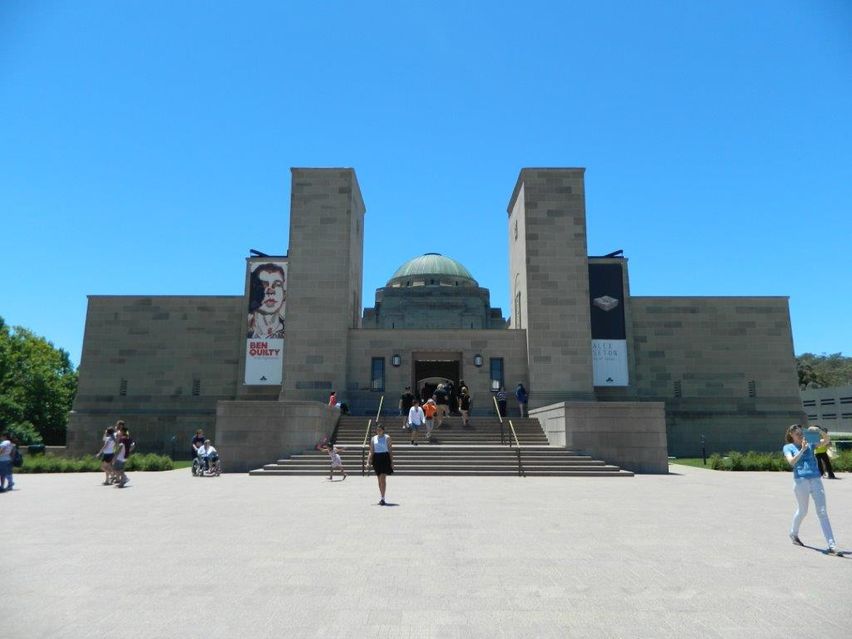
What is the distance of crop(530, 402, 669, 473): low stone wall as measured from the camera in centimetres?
1980

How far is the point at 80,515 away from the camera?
33.7 feet

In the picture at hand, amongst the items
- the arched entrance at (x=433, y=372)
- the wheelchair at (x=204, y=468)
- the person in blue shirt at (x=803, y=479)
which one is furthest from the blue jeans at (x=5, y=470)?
the arched entrance at (x=433, y=372)

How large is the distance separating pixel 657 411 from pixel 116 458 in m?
17.1

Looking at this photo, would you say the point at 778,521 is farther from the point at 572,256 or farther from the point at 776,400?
the point at 776,400

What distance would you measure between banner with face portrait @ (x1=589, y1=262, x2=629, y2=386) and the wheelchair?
19054 millimetres

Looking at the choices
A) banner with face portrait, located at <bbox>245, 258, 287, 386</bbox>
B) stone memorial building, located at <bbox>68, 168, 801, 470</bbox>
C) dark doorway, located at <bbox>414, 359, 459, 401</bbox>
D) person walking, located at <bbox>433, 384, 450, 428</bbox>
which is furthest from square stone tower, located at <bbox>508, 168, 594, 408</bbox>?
banner with face portrait, located at <bbox>245, 258, 287, 386</bbox>

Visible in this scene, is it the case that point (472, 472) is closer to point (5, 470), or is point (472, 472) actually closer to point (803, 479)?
point (803, 479)

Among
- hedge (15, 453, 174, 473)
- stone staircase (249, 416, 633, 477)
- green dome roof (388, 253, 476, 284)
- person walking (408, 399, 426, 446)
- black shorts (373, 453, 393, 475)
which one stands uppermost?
green dome roof (388, 253, 476, 284)

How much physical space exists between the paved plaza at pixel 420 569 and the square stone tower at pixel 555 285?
54.3 ft

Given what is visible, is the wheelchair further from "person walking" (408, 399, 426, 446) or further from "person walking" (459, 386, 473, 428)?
"person walking" (459, 386, 473, 428)

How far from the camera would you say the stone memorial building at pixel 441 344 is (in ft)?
94.9

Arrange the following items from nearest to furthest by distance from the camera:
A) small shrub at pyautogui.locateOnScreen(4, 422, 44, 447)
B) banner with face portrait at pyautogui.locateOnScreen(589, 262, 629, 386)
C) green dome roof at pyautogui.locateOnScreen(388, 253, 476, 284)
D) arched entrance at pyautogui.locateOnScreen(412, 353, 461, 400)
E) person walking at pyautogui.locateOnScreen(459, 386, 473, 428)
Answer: person walking at pyautogui.locateOnScreen(459, 386, 473, 428), banner with face portrait at pyautogui.locateOnScreen(589, 262, 629, 386), arched entrance at pyautogui.locateOnScreen(412, 353, 461, 400), small shrub at pyautogui.locateOnScreen(4, 422, 44, 447), green dome roof at pyautogui.locateOnScreen(388, 253, 476, 284)

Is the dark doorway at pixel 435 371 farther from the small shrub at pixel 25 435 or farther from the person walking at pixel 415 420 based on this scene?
the small shrub at pixel 25 435

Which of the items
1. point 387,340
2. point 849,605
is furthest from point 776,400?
point 849,605
